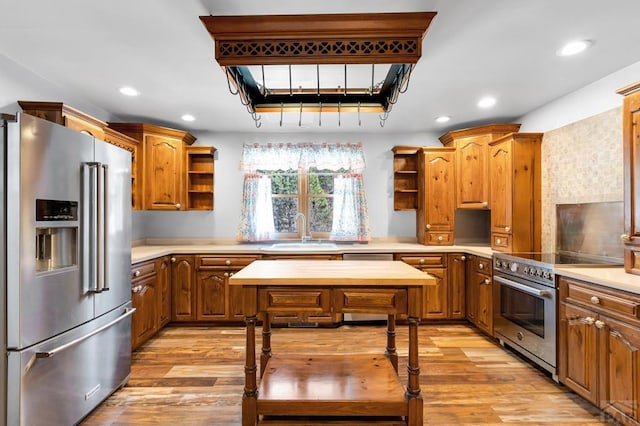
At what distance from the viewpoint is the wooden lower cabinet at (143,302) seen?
282 centimetres

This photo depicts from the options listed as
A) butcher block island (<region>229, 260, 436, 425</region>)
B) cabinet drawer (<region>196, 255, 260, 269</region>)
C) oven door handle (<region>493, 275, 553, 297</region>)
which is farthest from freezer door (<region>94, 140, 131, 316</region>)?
oven door handle (<region>493, 275, 553, 297</region>)

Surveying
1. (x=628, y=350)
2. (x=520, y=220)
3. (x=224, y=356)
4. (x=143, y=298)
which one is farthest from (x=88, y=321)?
(x=520, y=220)

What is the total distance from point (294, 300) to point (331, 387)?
66cm

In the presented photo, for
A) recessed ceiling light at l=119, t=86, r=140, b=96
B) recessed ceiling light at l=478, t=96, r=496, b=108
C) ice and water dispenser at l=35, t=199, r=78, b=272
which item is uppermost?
recessed ceiling light at l=478, t=96, r=496, b=108

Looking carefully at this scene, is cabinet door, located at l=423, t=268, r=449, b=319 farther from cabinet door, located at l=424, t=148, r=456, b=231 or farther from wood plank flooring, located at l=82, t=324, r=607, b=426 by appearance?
cabinet door, located at l=424, t=148, r=456, b=231

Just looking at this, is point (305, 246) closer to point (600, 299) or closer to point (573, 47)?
point (600, 299)

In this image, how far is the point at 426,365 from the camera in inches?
106

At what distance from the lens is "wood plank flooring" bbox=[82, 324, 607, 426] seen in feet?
6.66

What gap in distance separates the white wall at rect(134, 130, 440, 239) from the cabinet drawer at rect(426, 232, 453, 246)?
0.39 metres

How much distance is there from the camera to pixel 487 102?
10.3ft

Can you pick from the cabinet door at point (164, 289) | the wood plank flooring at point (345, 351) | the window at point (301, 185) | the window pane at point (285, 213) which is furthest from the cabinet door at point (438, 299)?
the cabinet door at point (164, 289)

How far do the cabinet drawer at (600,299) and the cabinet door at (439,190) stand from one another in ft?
5.53

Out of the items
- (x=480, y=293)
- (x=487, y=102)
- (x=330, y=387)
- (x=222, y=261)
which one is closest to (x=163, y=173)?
(x=222, y=261)

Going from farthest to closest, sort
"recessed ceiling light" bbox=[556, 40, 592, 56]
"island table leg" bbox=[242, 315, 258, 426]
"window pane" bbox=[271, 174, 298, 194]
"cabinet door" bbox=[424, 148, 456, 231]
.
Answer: "window pane" bbox=[271, 174, 298, 194] → "cabinet door" bbox=[424, 148, 456, 231] → "recessed ceiling light" bbox=[556, 40, 592, 56] → "island table leg" bbox=[242, 315, 258, 426]
